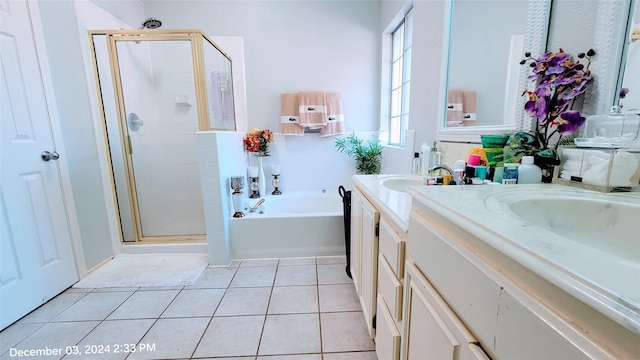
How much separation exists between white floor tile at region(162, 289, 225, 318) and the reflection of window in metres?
2.05

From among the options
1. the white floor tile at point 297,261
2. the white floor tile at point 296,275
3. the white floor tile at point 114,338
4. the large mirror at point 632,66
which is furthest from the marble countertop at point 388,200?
the white floor tile at point 114,338

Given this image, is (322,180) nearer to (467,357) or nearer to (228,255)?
(228,255)

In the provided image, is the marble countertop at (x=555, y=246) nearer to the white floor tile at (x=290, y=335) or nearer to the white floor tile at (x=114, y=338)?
the white floor tile at (x=290, y=335)

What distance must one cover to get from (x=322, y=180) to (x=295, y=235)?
105 centimetres

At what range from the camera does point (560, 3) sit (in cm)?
87

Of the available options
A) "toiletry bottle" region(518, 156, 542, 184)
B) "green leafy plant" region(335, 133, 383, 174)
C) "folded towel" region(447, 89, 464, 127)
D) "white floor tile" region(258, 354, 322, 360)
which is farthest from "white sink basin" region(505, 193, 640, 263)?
"green leafy plant" region(335, 133, 383, 174)

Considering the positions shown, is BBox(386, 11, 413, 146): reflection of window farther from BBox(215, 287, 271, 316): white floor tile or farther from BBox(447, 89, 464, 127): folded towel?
BBox(215, 287, 271, 316): white floor tile

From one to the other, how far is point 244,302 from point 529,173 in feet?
5.41

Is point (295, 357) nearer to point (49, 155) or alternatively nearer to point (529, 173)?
point (529, 173)

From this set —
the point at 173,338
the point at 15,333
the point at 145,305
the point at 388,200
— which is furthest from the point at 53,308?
the point at 388,200

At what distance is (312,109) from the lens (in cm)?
287

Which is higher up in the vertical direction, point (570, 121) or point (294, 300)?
point (570, 121)

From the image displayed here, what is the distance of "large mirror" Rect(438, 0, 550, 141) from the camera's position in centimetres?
100

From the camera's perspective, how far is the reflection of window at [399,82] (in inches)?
94.4
